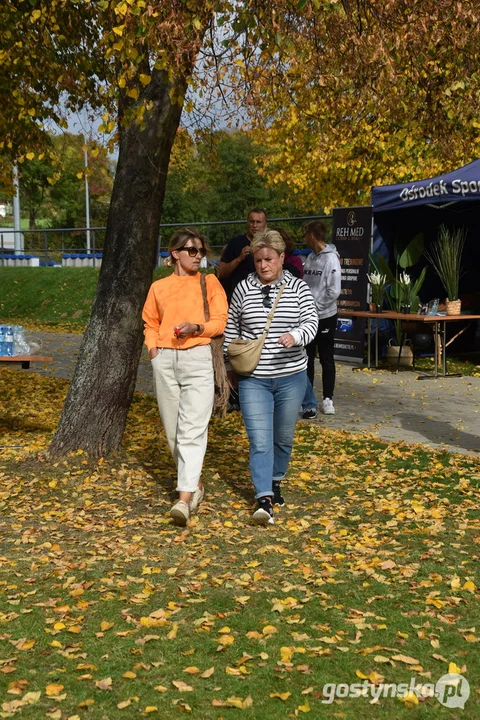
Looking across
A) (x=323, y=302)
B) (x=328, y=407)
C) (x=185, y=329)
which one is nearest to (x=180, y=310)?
(x=185, y=329)

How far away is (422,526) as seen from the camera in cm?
685

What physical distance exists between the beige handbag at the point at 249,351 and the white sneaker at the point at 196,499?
0.98 metres

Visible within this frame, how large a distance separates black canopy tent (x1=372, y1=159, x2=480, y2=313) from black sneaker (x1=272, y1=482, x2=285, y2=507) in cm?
873

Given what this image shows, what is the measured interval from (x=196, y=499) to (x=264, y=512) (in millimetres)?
606

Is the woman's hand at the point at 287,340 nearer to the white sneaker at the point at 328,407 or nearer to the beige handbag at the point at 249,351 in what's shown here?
the beige handbag at the point at 249,351

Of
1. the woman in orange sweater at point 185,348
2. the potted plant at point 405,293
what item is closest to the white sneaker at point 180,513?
the woman in orange sweater at point 185,348

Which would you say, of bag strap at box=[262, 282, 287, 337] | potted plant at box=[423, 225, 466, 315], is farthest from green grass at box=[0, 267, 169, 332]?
bag strap at box=[262, 282, 287, 337]

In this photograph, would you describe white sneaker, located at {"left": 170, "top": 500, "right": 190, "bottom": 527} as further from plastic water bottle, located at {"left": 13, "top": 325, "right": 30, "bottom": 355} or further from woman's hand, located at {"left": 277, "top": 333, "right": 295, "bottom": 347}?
plastic water bottle, located at {"left": 13, "top": 325, "right": 30, "bottom": 355}

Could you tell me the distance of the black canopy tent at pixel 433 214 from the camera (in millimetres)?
15164

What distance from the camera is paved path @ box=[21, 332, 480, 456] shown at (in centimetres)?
1029

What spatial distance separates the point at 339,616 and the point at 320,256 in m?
6.72

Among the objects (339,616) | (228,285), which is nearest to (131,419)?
(228,285)

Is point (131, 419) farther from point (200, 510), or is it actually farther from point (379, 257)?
point (379, 257)

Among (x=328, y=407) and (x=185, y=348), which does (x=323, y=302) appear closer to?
(x=328, y=407)
